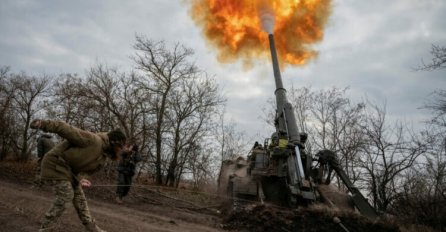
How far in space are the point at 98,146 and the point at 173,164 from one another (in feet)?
62.0

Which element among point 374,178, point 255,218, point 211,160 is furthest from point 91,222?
point 211,160

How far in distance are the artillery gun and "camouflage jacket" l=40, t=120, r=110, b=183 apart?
7248 mm

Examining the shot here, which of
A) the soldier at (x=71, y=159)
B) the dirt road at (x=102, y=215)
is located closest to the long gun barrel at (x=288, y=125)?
the dirt road at (x=102, y=215)

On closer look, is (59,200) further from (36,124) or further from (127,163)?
(127,163)

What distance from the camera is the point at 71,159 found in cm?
555

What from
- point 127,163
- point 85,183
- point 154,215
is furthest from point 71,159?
point 127,163

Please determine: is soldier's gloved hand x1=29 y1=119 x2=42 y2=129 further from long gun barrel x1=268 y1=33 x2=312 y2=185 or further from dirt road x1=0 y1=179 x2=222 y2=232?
long gun barrel x1=268 y1=33 x2=312 y2=185

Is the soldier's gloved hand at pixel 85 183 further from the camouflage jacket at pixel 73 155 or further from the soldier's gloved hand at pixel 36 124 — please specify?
the soldier's gloved hand at pixel 36 124

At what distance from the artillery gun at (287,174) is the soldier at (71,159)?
714 centimetres

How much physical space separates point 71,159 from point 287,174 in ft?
28.5

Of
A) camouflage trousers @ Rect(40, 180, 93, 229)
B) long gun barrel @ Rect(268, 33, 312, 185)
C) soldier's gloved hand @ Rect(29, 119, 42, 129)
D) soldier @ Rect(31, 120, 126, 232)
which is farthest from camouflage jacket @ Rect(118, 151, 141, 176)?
soldier's gloved hand @ Rect(29, 119, 42, 129)

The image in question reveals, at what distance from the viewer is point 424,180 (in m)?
17.5

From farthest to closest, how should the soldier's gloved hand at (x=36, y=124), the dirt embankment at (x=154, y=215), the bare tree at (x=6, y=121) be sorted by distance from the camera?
the bare tree at (x=6, y=121), the dirt embankment at (x=154, y=215), the soldier's gloved hand at (x=36, y=124)

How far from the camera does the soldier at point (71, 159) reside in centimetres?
543
